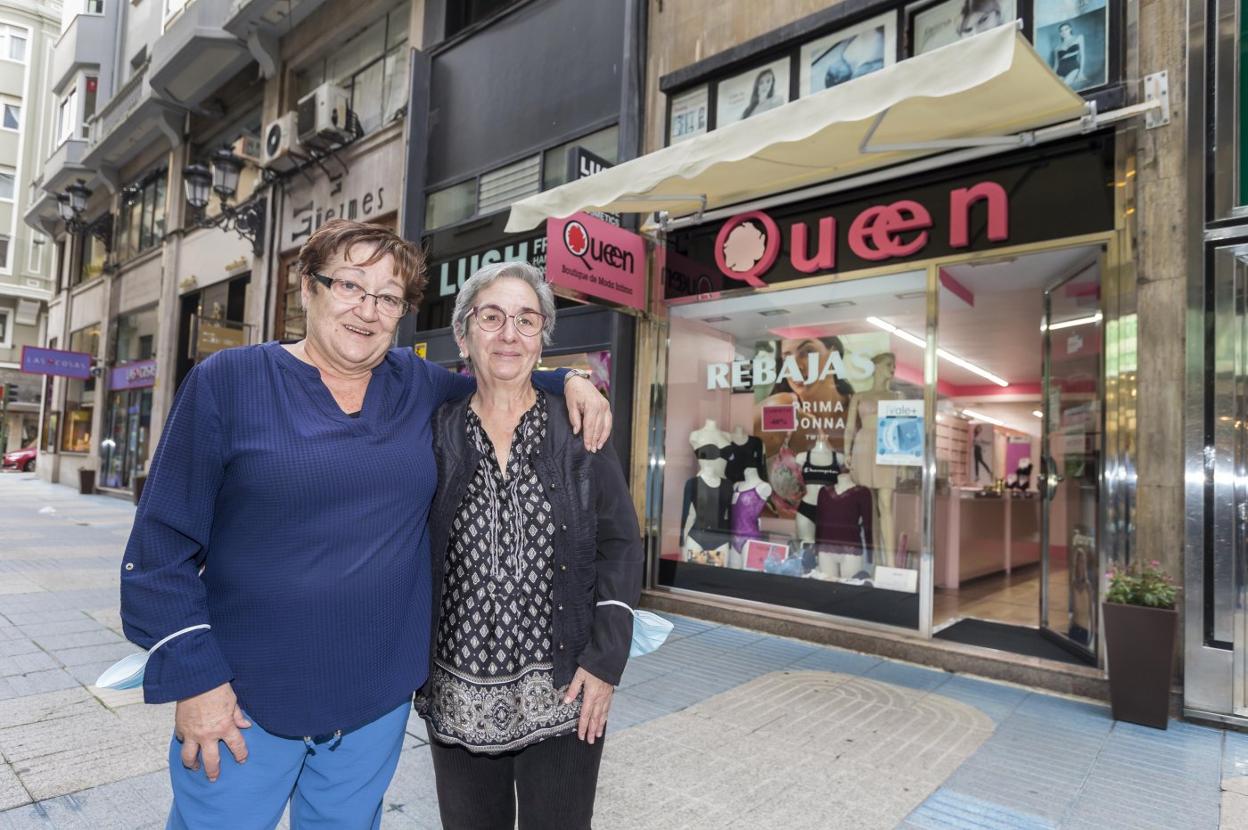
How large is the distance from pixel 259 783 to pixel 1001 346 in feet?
32.1

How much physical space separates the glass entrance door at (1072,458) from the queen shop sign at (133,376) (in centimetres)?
1836

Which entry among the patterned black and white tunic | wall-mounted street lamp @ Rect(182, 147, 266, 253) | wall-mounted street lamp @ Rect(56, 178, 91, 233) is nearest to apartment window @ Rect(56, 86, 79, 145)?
wall-mounted street lamp @ Rect(56, 178, 91, 233)

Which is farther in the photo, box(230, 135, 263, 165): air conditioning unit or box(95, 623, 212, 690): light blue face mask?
box(230, 135, 263, 165): air conditioning unit

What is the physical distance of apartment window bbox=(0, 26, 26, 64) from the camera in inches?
1244

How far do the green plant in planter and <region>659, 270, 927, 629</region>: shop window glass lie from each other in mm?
1474

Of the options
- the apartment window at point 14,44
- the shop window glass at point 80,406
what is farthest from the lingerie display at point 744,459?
the apartment window at point 14,44

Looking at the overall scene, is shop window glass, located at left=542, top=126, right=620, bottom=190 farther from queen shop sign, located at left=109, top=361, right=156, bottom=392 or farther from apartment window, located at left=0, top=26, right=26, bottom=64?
apartment window, located at left=0, top=26, right=26, bottom=64

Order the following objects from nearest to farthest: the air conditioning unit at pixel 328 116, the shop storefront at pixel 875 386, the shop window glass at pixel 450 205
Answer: the shop storefront at pixel 875 386, the shop window glass at pixel 450 205, the air conditioning unit at pixel 328 116

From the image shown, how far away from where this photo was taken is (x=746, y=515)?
22.8ft

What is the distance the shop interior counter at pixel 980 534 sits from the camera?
815 cm

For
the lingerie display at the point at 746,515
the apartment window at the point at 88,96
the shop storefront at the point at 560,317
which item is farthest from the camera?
the apartment window at the point at 88,96

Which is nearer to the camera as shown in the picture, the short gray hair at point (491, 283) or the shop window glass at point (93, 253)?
the short gray hair at point (491, 283)

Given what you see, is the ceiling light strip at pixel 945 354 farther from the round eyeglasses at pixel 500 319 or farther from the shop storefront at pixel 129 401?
the shop storefront at pixel 129 401

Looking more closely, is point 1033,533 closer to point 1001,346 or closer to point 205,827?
point 1001,346
